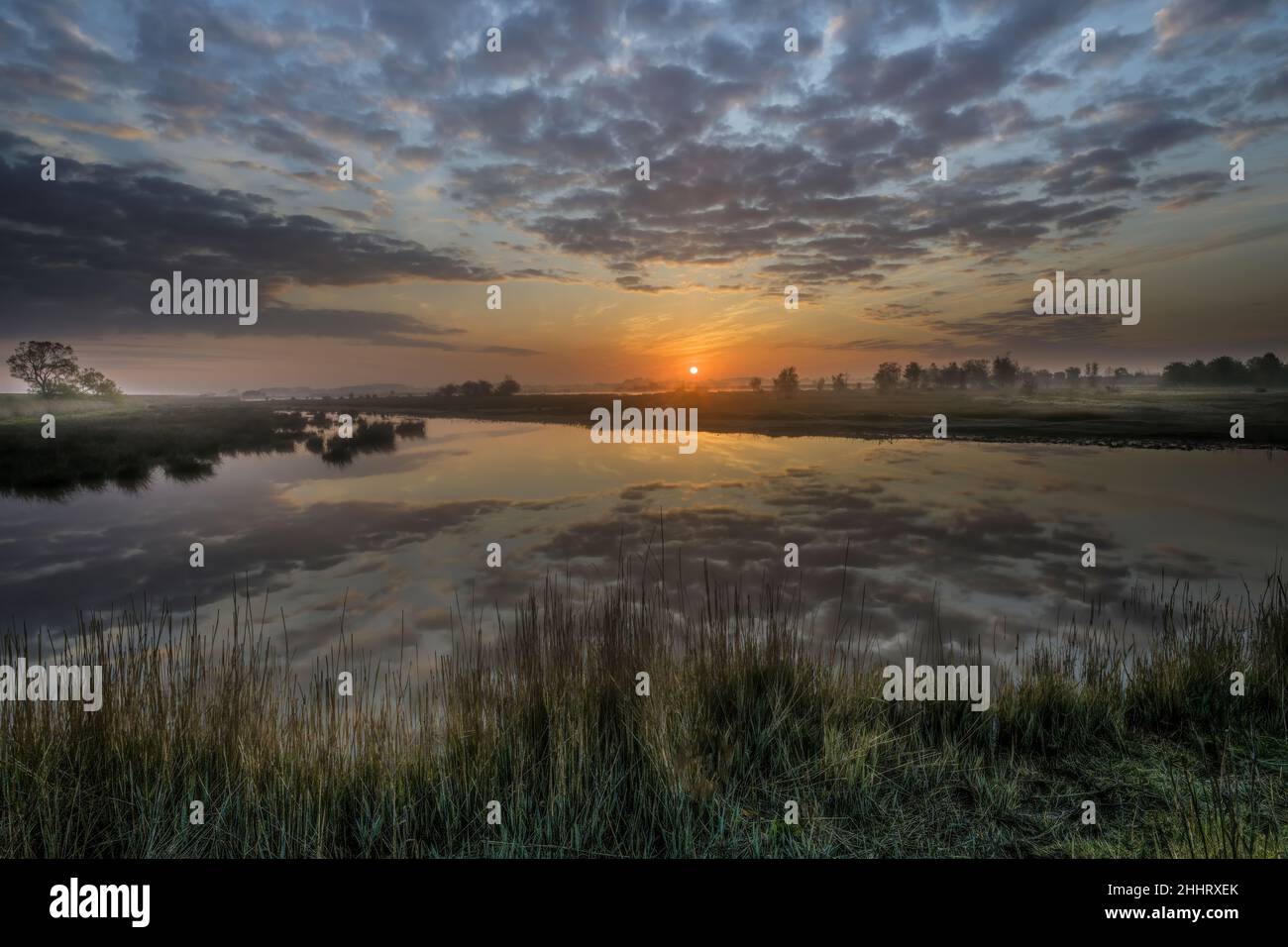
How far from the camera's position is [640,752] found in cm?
461

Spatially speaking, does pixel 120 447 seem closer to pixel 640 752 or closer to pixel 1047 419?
pixel 640 752

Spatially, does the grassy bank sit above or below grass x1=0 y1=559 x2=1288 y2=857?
above

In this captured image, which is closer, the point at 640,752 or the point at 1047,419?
the point at 640,752

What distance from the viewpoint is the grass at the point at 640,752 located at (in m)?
3.96

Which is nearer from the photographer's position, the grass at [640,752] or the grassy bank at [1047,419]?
the grass at [640,752]

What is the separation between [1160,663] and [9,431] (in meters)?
45.4

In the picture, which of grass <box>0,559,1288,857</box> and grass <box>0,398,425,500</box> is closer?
grass <box>0,559,1288,857</box>

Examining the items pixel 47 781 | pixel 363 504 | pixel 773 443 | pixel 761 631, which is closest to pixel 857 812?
pixel 761 631

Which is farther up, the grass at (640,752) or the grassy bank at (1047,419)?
the grassy bank at (1047,419)

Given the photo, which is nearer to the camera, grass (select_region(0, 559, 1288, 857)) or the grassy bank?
grass (select_region(0, 559, 1288, 857))

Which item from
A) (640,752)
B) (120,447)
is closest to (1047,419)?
(640,752)

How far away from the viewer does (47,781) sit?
4.32m

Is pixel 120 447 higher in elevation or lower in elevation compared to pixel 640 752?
higher

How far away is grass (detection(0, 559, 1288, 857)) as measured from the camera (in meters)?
3.96
